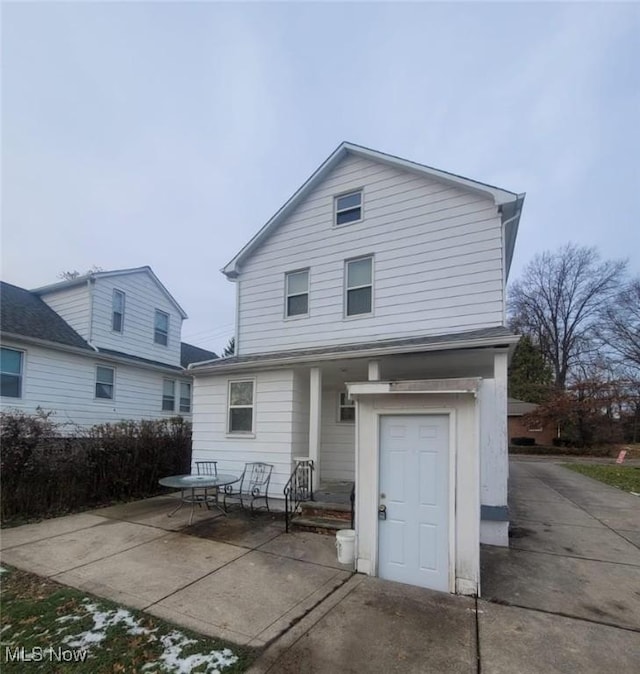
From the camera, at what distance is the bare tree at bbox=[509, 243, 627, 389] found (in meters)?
36.2

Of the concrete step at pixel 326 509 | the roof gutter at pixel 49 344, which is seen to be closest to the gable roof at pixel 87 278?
the roof gutter at pixel 49 344

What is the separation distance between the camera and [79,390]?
13320 mm

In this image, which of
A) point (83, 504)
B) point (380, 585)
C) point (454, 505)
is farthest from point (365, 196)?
point (83, 504)

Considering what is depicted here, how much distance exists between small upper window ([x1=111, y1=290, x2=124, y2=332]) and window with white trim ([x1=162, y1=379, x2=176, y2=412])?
3084 millimetres

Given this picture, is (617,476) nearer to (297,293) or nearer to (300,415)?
(300,415)

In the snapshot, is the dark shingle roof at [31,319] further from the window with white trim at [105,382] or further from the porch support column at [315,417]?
the porch support column at [315,417]

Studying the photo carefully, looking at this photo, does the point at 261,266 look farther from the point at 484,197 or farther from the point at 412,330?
the point at 484,197

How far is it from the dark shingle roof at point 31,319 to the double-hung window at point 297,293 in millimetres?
7874

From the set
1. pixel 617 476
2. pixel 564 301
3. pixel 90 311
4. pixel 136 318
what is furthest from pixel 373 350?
pixel 564 301

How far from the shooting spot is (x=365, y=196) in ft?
33.1

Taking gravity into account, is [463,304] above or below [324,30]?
below

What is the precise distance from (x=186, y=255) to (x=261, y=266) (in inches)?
737

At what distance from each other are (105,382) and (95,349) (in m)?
1.35

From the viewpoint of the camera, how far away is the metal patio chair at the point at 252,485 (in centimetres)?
909
